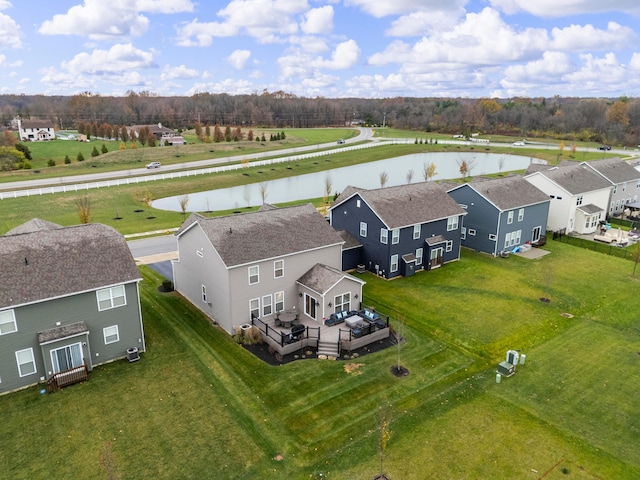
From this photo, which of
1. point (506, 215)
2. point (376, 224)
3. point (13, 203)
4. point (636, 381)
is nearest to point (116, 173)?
point (13, 203)

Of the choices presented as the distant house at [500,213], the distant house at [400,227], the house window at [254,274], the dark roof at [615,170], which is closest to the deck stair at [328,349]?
the house window at [254,274]

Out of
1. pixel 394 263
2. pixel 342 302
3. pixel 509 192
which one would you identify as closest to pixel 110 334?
pixel 342 302

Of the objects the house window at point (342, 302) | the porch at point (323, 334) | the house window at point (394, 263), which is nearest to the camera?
the porch at point (323, 334)

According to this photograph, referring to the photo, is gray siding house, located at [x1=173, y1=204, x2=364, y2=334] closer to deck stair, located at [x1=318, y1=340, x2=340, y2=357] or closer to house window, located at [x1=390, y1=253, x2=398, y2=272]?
deck stair, located at [x1=318, y1=340, x2=340, y2=357]

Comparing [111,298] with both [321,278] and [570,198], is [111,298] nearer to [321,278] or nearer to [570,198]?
[321,278]

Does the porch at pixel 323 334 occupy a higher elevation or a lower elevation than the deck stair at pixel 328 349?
higher

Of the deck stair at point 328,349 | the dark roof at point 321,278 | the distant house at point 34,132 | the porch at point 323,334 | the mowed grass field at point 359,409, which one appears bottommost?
the mowed grass field at point 359,409

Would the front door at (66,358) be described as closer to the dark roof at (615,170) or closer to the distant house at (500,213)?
the distant house at (500,213)
